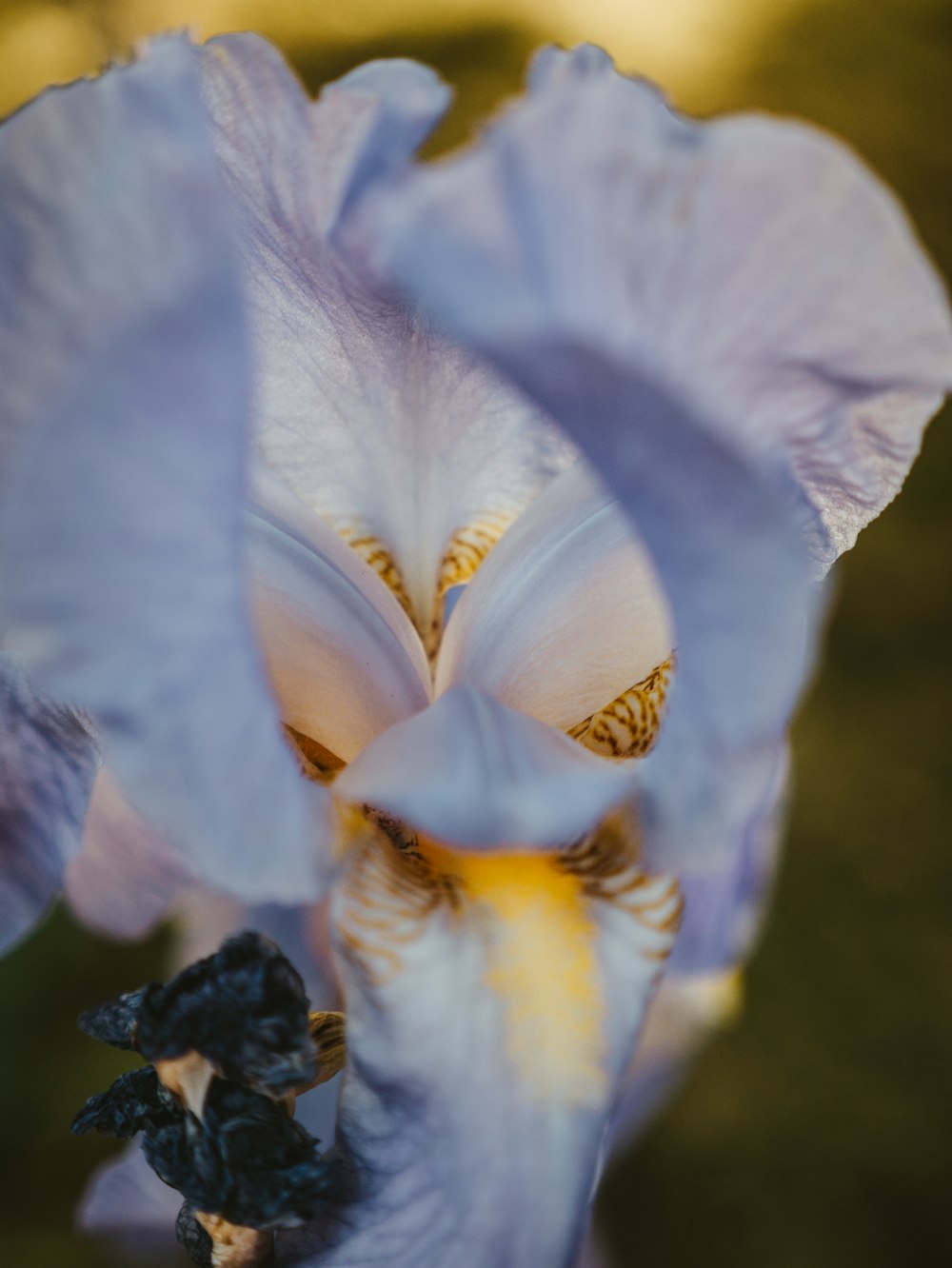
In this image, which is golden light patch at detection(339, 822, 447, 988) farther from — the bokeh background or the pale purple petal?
the bokeh background

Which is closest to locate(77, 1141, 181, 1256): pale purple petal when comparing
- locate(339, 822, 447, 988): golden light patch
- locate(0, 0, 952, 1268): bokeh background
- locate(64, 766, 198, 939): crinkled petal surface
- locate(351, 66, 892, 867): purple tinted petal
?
locate(64, 766, 198, 939): crinkled petal surface

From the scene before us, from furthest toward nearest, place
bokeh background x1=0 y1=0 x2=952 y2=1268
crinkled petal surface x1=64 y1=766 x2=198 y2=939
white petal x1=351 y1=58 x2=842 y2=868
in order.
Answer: bokeh background x1=0 y1=0 x2=952 y2=1268 → crinkled petal surface x1=64 y1=766 x2=198 y2=939 → white petal x1=351 y1=58 x2=842 y2=868

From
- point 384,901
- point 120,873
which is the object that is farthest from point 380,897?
point 120,873

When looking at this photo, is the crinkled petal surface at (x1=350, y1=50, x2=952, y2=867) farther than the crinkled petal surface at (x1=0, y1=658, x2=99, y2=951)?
No

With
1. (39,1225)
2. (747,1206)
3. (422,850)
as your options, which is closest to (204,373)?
(422,850)

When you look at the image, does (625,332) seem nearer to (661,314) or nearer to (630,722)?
(661,314)

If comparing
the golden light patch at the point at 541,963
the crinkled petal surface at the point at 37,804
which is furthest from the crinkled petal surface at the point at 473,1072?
the crinkled petal surface at the point at 37,804
